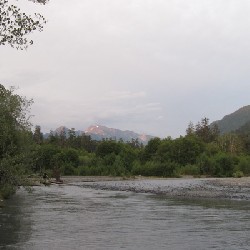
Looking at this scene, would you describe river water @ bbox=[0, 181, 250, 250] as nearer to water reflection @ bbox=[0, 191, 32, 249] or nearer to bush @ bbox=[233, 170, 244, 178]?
water reflection @ bbox=[0, 191, 32, 249]

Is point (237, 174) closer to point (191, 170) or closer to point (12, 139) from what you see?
point (191, 170)

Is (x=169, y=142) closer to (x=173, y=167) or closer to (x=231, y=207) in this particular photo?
(x=173, y=167)

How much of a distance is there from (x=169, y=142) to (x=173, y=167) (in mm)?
15263

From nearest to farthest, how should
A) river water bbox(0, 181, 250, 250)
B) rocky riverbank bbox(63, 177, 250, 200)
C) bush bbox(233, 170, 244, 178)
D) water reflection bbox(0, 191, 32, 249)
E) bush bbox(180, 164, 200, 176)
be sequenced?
river water bbox(0, 181, 250, 250)
water reflection bbox(0, 191, 32, 249)
rocky riverbank bbox(63, 177, 250, 200)
bush bbox(233, 170, 244, 178)
bush bbox(180, 164, 200, 176)

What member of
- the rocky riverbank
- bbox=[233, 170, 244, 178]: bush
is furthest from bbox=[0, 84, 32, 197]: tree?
bbox=[233, 170, 244, 178]: bush

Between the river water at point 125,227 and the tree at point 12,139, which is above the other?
the tree at point 12,139

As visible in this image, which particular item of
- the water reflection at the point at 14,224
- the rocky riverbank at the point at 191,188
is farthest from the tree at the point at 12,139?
the rocky riverbank at the point at 191,188

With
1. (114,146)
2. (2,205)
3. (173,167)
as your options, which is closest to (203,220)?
(2,205)

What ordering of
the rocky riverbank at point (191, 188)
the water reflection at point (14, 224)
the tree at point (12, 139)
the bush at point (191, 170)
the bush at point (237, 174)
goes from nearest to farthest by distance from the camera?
1. the water reflection at point (14, 224)
2. the tree at point (12, 139)
3. the rocky riverbank at point (191, 188)
4. the bush at point (237, 174)
5. the bush at point (191, 170)

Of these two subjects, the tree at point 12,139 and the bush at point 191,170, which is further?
the bush at point 191,170

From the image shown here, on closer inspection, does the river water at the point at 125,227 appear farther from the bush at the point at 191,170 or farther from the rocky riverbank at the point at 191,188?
the bush at the point at 191,170

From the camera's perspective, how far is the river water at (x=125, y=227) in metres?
20.0

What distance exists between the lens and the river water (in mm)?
19953

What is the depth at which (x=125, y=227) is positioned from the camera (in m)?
24.8
